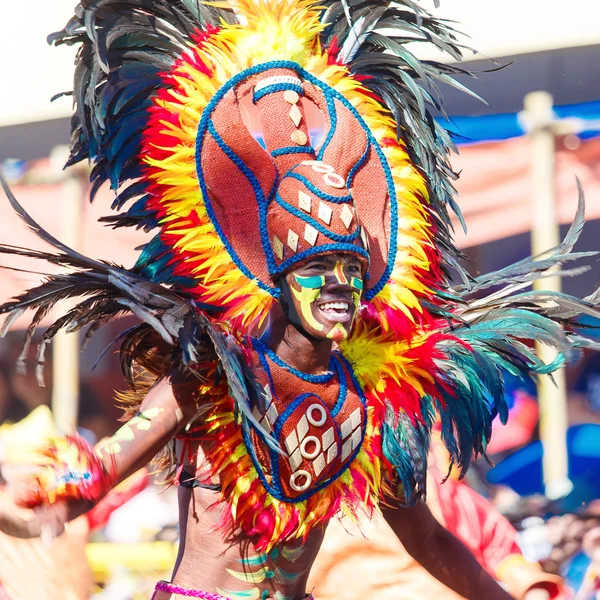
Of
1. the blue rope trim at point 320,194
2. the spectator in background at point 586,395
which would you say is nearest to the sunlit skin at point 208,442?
the blue rope trim at point 320,194

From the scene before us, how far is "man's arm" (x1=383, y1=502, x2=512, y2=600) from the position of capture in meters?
2.33

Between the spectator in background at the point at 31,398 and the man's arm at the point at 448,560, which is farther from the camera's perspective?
the spectator in background at the point at 31,398

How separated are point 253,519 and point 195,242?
1.82 feet

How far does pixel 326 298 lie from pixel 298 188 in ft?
0.72

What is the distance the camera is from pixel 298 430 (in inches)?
75.7

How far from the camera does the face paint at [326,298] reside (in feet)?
6.18

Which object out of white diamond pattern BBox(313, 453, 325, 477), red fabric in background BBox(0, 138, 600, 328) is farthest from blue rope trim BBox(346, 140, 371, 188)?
red fabric in background BBox(0, 138, 600, 328)

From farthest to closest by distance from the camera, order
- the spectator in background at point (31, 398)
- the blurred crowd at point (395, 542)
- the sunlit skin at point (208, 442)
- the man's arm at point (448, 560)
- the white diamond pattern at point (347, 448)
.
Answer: the spectator in background at point (31, 398) < the blurred crowd at point (395, 542) < the man's arm at point (448, 560) < the white diamond pattern at point (347, 448) < the sunlit skin at point (208, 442)

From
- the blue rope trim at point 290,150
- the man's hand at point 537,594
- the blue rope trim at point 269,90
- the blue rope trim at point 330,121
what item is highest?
the blue rope trim at point 269,90

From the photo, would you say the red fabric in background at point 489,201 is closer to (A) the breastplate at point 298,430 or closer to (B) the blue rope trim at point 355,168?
(B) the blue rope trim at point 355,168

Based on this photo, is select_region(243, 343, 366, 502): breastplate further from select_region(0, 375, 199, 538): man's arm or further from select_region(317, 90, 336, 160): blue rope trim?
select_region(317, 90, 336, 160): blue rope trim

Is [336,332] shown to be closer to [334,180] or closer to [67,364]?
[334,180]

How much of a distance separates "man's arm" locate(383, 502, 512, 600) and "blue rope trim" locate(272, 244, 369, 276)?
0.75 metres

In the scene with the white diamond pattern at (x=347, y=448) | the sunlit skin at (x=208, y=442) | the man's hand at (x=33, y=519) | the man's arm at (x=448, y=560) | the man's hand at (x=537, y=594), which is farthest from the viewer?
the man's hand at (x=537, y=594)
